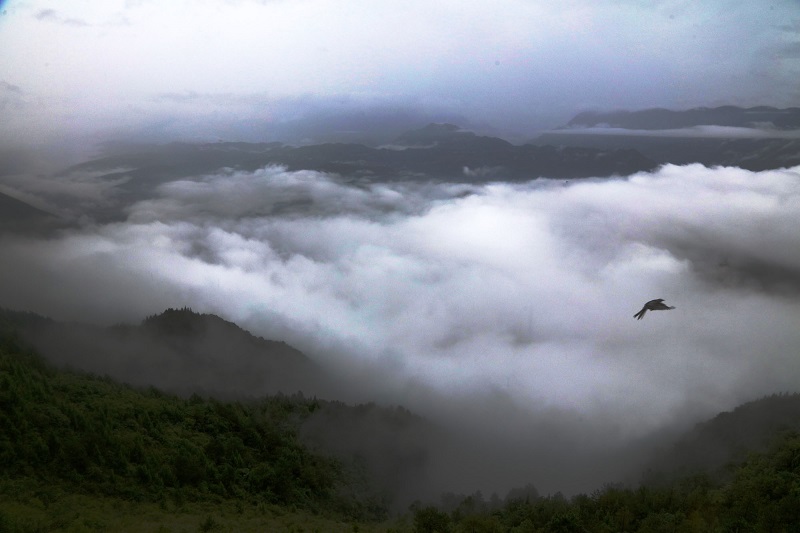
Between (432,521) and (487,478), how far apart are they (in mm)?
42166

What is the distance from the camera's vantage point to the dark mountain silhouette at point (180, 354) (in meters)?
54.9

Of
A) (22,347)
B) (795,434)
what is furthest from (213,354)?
(795,434)

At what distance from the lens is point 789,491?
17922 mm

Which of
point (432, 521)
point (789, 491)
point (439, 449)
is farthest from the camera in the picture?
point (439, 449)

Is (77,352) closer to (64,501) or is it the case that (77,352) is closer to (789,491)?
(64,501)

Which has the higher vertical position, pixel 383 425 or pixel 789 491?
pixel 789 491

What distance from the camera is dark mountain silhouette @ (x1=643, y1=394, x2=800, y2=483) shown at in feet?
103

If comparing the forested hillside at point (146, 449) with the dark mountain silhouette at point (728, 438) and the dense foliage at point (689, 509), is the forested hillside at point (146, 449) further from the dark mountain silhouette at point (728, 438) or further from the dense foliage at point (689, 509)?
the dark mountain silhouette at point (728, 438)

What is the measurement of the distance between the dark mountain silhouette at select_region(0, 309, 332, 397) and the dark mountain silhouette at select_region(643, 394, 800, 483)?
42.3 m

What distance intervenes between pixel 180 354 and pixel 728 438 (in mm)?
72448

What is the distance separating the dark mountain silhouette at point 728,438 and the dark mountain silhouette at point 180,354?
42342 millimetres

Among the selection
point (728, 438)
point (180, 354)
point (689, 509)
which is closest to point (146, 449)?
point (689, 509)

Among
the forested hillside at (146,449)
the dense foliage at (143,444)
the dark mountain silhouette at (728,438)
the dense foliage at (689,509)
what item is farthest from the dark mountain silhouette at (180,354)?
the dark mountain silhouette at (728,438)

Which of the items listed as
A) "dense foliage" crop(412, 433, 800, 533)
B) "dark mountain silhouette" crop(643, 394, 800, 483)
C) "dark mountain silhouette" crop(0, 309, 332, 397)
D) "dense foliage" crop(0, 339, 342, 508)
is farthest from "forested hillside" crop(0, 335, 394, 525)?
"dark mountain silhouette" crop(643, 394, 800, 483)
